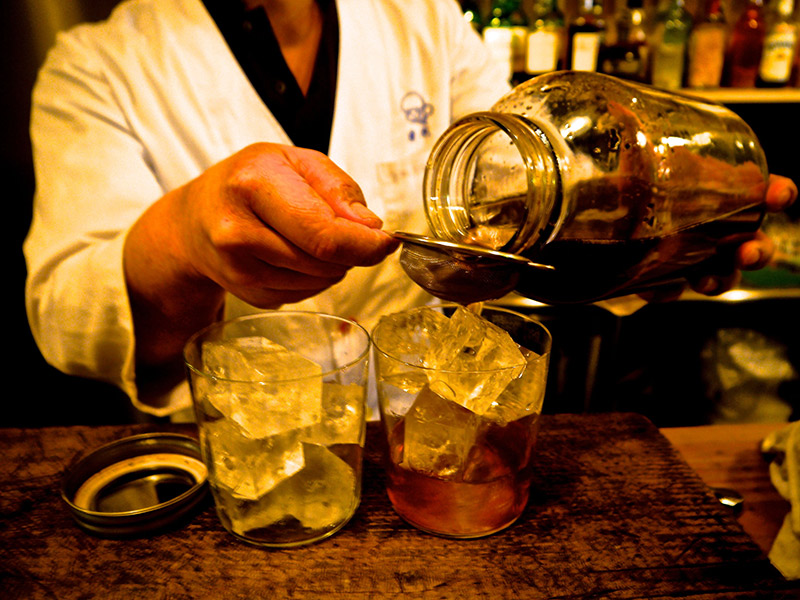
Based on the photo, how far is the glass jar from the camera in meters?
0.61

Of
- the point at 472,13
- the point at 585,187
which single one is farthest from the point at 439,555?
the point at 472,13

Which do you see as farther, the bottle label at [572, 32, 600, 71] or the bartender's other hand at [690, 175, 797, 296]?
the bottle label at [572, 32, 600, 71]

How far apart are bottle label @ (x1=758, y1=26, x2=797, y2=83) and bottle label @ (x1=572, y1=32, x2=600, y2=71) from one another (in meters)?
0.50

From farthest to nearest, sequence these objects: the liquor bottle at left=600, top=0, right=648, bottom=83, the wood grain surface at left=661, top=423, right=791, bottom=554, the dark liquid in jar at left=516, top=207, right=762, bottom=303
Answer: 1. the liquor bottle at left=600, top=0, right=648, bottom=83
2. the wood grain surface at left=661, top=423, right=791, bottom=554
3. the dark liquid in jar at left=516, top=207, right=762, bottom=303

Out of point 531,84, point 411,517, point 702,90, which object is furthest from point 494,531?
point 702,90

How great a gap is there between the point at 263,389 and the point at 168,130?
0.72m

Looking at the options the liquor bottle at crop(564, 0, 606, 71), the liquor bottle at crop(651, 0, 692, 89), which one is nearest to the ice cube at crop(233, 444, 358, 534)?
the liquor bottle at crop(564, 0, 606, 71)

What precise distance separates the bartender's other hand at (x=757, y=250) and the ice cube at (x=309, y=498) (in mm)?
607

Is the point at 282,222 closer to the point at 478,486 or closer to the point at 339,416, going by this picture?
the point at 339,416

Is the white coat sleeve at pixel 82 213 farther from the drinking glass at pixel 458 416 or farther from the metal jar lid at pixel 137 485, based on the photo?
the drinking glass at pixel 458 416

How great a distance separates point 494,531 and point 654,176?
1.37 feet

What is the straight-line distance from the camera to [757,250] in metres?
0.85

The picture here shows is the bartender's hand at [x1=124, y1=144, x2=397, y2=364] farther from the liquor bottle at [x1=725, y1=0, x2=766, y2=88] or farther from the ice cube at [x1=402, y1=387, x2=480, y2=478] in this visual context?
the liquor bottle at [x1=725, y1=0, x2=766, y2=88]

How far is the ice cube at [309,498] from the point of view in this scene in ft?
1.98
